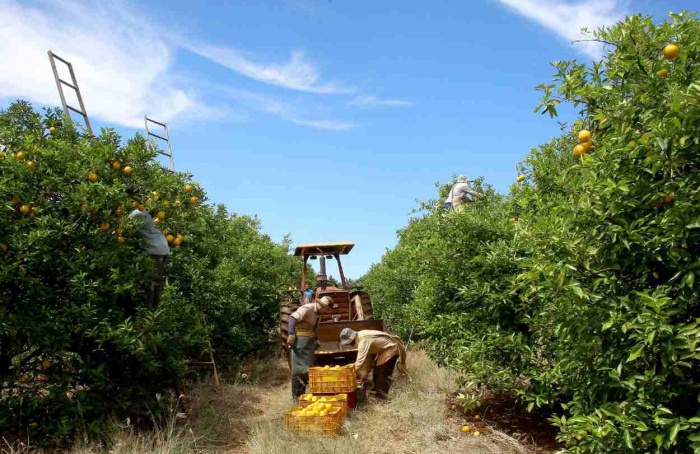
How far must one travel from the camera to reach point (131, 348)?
21.2ft

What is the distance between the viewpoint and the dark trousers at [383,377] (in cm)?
869

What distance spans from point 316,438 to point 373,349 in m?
2.18

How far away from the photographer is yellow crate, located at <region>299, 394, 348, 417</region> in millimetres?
7332

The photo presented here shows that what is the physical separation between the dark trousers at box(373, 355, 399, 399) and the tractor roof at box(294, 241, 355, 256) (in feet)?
13.5

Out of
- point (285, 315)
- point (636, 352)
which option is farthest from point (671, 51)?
point (285, 315)

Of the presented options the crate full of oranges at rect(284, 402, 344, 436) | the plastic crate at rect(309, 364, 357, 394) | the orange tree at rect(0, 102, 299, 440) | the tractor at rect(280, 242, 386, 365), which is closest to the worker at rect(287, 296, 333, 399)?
the tractor at rect(280, 242, 386, 365)

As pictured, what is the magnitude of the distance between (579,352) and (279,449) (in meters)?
3.73

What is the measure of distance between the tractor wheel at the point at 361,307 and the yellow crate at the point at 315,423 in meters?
3.94

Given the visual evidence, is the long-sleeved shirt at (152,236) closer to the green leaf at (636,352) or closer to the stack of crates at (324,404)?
the stack of crates at (324,404)

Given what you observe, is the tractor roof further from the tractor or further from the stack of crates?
the stack of crates

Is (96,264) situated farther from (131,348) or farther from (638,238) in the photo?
(638,238)

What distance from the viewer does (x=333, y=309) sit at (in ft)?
37.8

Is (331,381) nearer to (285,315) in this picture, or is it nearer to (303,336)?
(303,336)

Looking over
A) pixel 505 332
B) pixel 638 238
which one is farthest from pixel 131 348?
pixel 638 238
